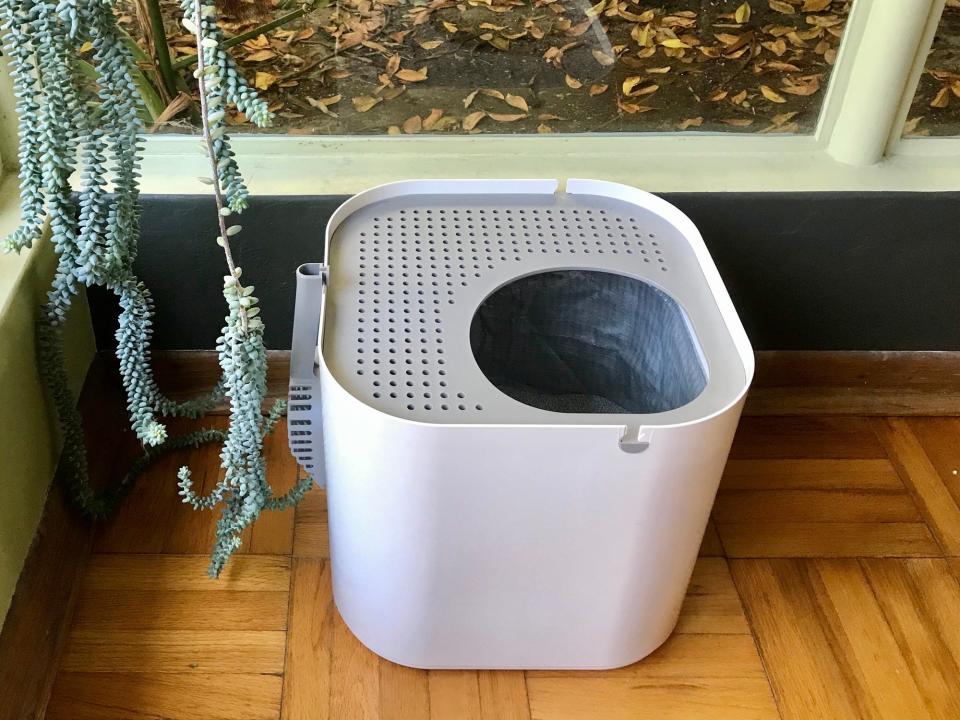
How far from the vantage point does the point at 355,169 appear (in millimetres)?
1136

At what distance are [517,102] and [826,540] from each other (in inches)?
24.8

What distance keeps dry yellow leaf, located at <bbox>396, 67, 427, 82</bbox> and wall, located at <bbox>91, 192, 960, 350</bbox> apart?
0.56ft

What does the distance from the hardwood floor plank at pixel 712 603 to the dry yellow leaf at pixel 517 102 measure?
22.3 inches

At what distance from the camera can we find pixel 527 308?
38.8 inches

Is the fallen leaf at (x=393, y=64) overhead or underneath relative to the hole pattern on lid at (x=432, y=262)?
overhead

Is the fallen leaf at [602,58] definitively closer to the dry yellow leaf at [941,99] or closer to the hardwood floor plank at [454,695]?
the dry yellow leaf at [941,99]

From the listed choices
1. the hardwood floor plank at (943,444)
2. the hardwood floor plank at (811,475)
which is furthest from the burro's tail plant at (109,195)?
the hardwood floor plank at (943,444)

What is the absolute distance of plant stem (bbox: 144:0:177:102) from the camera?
1.03 m

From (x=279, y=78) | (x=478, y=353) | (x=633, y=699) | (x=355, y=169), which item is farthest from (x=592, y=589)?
(x=279, y=78)

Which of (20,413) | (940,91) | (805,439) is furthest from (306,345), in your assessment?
(940,91)

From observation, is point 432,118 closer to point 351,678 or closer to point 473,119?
point 473,119

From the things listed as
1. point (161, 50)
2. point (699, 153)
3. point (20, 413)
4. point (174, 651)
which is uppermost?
point (161, 50)

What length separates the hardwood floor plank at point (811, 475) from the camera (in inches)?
48.1

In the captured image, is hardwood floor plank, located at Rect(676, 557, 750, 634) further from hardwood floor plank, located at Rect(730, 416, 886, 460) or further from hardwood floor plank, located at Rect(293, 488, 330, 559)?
hardwood floor plank, located at Rect(293, 488, 330, 559)
